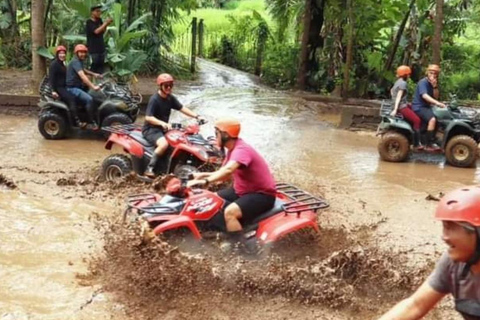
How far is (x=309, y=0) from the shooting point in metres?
17.3

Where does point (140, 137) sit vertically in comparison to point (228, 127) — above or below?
below

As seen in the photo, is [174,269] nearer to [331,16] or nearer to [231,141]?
[231,141]

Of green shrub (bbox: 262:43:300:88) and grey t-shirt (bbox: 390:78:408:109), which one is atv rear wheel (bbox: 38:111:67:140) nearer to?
grey t-shirt (bbox: 390:78:408:109)

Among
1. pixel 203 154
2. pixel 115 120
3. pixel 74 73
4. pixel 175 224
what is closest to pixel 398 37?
pixel 115 120

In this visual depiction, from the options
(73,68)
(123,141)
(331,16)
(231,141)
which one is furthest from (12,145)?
(331,16)

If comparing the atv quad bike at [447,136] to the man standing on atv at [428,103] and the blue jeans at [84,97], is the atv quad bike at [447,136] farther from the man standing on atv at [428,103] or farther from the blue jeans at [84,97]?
the blue jeans at [84,97]

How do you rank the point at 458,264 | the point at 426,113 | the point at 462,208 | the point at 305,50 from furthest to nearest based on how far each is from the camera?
1. the point at 305,50
2. the point at 426,113
3. the point at 458,264
4. the point at 462,208

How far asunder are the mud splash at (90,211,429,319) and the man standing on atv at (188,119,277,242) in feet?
1.17

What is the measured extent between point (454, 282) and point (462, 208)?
0.35 m

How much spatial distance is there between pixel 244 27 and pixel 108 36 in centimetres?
746

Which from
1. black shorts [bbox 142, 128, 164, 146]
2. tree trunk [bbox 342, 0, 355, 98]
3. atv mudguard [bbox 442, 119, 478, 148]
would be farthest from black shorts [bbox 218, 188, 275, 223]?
tree trunk [bbox 342, 0, 355, 98]

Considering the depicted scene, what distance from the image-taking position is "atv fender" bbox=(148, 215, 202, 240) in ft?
18.9

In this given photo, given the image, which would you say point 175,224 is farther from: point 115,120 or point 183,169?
point 115,120

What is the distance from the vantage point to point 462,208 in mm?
2689
